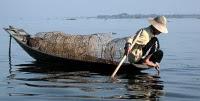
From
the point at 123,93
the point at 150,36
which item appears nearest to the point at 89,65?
the point at 150,36

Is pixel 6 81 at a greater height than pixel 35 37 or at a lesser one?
lesser

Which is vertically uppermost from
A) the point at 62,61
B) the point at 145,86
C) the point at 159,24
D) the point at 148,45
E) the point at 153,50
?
the point at 159,24

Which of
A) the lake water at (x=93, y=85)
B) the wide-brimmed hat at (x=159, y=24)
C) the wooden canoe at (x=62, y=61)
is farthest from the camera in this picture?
the wooden canoe at (x=62, y=61)

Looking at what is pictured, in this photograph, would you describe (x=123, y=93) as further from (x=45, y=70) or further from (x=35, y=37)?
(x=35, y=37)

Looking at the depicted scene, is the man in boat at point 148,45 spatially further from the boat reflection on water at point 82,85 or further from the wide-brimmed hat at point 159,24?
the boat reflection on water at point 82,85

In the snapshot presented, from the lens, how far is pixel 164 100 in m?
11.3

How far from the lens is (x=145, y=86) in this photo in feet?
43.4

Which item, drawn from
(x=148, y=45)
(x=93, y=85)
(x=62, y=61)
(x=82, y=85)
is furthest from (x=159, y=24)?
(x=62, y=61)

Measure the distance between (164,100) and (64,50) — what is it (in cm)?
674

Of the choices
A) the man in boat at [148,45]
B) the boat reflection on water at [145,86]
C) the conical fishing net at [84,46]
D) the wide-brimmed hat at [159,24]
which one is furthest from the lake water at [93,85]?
the wide-brimmed hat at [159,24]

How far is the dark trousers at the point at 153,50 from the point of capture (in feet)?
45.5

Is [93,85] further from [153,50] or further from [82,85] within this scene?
[153,50]

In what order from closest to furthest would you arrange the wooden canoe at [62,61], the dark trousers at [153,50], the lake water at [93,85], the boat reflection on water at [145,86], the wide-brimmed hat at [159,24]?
1. the lake water at [93,85]
2. the boat reflection on water at [145,86]
3. the wide-brimmed hat at [159,24]
4. the dark trousers at [153,50]
5. the wooden canoe at [62,61]

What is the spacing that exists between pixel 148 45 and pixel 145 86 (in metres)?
1.36
